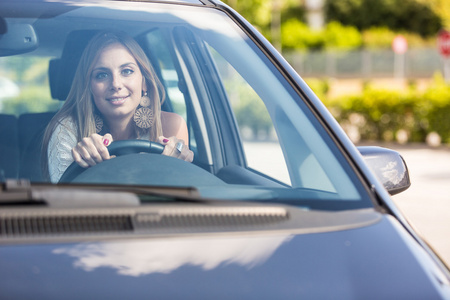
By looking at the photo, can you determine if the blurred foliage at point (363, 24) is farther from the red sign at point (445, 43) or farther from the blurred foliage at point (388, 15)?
the red sign at point (445, 43)

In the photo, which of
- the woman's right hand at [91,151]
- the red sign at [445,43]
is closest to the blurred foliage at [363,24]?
the red sign at [445,43]

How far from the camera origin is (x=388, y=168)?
88.7 inches

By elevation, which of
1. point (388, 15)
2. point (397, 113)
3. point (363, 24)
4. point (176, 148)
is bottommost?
point (397, 113)

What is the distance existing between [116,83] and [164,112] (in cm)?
22

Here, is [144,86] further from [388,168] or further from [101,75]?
[388,168]

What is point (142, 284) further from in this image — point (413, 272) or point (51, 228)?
point (413, 272)

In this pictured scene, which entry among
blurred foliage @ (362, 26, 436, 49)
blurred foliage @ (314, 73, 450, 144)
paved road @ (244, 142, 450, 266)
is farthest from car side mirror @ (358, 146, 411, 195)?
blurred foliage @ (362, 26, 436, 49)

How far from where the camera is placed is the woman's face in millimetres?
2484

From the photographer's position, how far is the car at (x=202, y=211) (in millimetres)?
1474

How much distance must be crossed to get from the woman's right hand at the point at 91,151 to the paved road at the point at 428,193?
2.25ft

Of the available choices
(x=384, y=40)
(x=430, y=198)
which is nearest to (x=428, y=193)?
(x=430, y=198)

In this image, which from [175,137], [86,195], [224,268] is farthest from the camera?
[175,137]

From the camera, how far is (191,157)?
2660 millimetres

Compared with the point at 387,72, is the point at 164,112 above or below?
above
